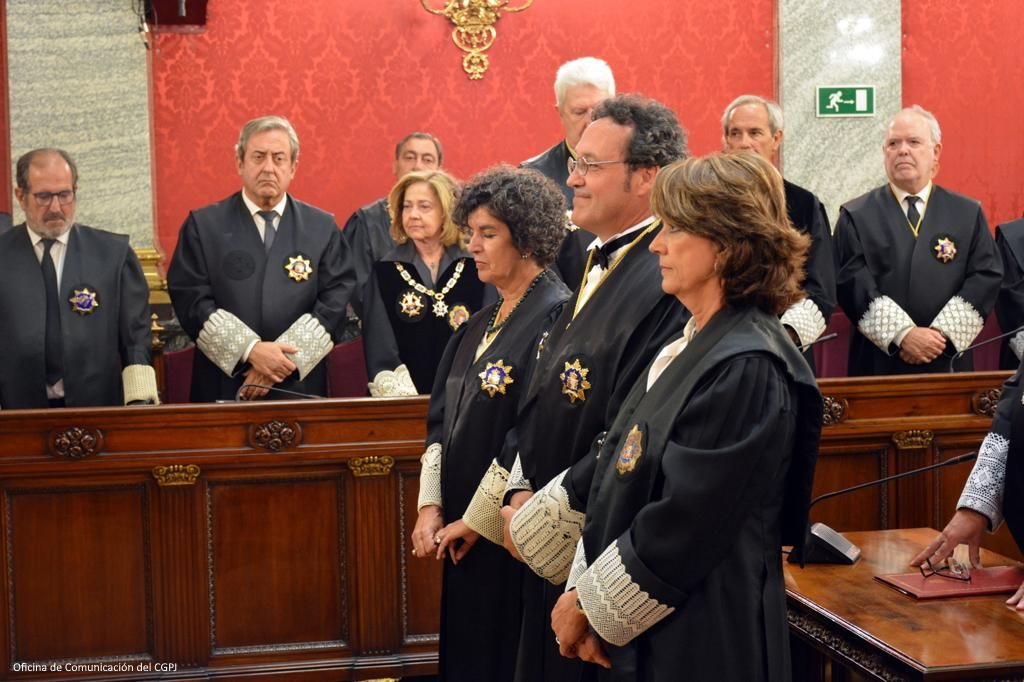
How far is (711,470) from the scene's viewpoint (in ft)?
6.44

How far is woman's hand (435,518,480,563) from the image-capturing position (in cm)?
296

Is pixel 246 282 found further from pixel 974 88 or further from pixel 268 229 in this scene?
pixel 974 88

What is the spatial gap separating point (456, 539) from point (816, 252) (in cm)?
228

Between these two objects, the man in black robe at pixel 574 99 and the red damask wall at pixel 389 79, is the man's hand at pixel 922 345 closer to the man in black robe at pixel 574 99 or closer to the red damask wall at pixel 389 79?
the man in black robe at pixel 574 99

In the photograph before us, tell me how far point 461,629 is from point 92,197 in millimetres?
3860

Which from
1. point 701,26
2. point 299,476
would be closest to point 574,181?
point 299,476

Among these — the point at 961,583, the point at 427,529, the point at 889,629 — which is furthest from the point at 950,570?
the point at 427,529

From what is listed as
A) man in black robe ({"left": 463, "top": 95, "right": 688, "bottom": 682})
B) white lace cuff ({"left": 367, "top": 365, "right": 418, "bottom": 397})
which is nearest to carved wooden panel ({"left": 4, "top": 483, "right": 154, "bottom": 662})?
white lace cuff ({"left": 367, "top": 365, "right": 418, "bottom": 397})

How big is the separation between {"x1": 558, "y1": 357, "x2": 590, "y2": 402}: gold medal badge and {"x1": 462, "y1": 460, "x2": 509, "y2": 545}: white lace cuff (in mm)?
369

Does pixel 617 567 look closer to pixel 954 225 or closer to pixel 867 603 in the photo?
pixel 867 603

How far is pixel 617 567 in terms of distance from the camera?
6.73 feet

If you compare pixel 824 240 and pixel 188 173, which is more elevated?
pixel 188 173

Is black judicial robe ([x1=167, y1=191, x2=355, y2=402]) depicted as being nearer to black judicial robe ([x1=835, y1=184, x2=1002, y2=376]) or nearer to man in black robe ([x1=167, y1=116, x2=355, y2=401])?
man in black robe ([x1=167, y1=116, x2=355, y2=401])

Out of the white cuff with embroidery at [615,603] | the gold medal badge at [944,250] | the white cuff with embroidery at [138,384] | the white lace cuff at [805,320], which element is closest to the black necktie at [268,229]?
the white cuff with embroidery at [138,384]
